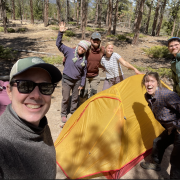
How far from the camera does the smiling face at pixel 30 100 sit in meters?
1.06

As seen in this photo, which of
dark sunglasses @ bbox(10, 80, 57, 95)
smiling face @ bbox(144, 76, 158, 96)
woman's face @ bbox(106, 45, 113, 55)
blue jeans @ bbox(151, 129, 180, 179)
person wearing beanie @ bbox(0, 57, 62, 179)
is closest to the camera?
person wearing beanie @ bbox(0, 57, 62, 179)

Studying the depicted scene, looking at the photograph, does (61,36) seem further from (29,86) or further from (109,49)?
(29,86)

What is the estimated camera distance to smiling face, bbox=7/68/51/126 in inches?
41.7

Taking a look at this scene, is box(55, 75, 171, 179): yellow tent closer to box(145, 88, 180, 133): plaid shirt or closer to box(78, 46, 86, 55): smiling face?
box(145, 88, 180, 133): plaid shirt

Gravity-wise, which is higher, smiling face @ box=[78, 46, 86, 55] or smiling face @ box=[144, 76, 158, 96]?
smiling face @ box=[78, 46, 86, 55]

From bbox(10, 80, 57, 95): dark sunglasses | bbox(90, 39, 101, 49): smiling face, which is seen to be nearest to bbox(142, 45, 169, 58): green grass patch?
bbox(90, 39, 101, 49): smiling face

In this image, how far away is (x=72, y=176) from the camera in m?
2.52

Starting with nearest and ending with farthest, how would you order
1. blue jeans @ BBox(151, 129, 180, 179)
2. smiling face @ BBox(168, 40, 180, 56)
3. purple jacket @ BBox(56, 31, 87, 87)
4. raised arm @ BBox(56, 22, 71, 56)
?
blue jeans @ BBox(151, 129, 180, 179) < smiling face @ BBox(168, 40, 180, 56) < raised arm @ BBox(56, 22, 71, 56) < purple jacket @ BBox(56, 31, 87, 87)

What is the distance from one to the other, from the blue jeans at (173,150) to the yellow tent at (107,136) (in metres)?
0.30

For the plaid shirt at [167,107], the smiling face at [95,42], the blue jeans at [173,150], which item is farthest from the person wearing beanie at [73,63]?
the blue jeans at [173,150]

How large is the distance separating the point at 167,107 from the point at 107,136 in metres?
1.10

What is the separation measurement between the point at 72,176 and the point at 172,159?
1622mm

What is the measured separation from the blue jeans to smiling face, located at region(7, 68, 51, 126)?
7.18 feet

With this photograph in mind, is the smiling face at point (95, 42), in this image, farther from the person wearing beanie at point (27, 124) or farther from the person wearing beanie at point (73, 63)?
the person wearing beanie at point (27, 124)
